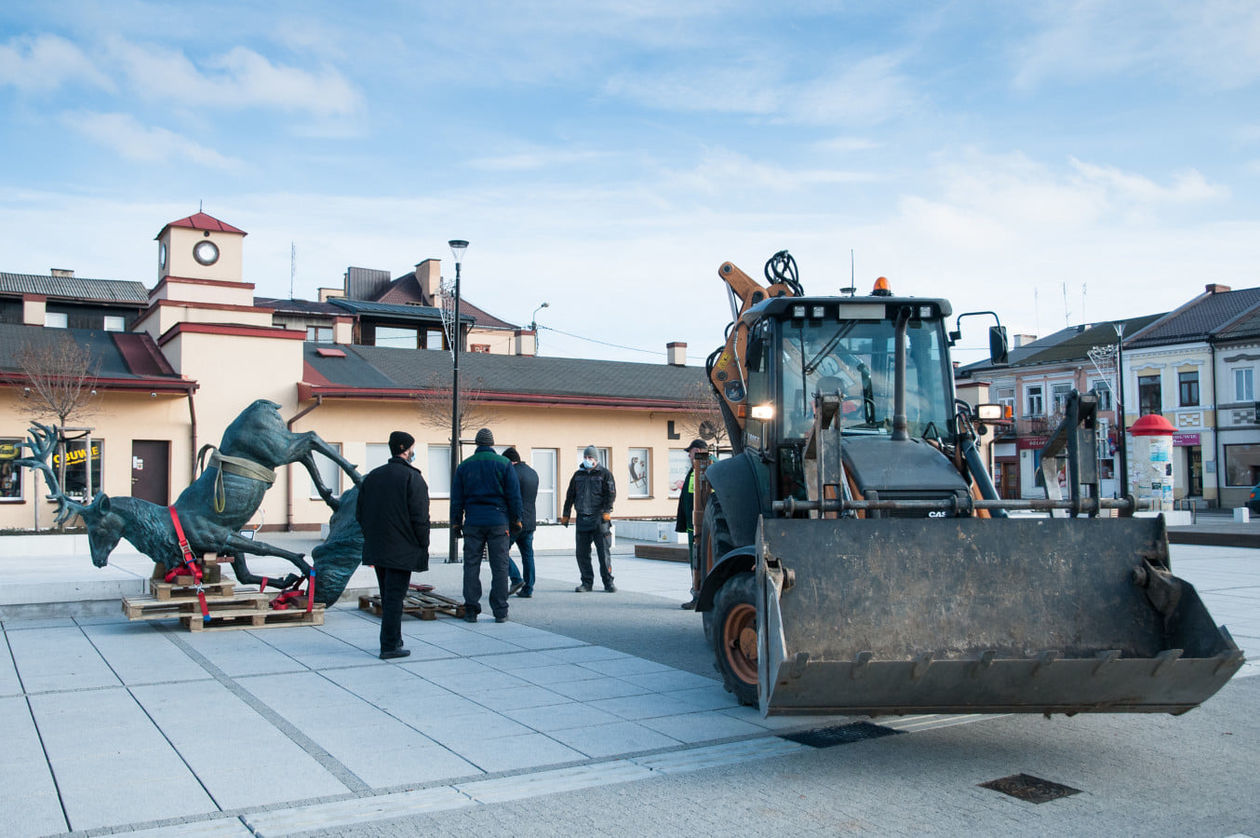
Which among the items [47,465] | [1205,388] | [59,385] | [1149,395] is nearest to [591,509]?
[47,465]

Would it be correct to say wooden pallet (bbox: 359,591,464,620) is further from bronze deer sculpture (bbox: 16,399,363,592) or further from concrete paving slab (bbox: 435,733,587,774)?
concrete paving slab (bbox: 435,733,587,774)

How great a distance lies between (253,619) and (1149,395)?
49479 millimetres

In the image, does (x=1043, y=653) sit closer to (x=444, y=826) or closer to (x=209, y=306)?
(x=444, y=826)

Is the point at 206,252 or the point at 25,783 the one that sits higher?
the point at 206,252

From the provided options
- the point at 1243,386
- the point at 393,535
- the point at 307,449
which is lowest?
the point at 393,535

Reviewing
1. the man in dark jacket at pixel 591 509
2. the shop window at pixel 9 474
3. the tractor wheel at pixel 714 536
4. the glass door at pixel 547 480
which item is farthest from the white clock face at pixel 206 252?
the tractor wheel at pixel 714 536

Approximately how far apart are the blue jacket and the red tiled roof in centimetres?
2210

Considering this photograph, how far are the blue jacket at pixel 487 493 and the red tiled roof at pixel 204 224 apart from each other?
2210 centimetres

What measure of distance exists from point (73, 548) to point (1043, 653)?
18.4 meters

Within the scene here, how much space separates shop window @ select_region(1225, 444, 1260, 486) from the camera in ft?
151

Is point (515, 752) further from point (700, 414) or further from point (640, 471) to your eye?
point (640, 471)

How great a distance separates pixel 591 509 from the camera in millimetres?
12992

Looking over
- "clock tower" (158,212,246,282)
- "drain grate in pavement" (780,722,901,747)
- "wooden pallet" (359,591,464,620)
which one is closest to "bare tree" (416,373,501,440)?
"clock tower" (158,212,246,282)

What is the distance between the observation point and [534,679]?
7.70m
